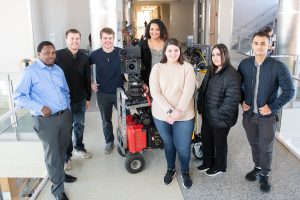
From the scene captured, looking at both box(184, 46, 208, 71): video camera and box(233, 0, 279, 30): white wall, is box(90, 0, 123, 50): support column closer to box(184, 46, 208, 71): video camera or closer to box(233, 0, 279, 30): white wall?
box(184, 46, 208, 71): video camera

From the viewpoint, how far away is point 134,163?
3.28 meters

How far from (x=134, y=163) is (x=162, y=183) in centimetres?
39

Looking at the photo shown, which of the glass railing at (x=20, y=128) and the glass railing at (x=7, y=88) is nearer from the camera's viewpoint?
the glass railing at (x=20, y=128)

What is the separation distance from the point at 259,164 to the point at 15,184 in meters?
3.46

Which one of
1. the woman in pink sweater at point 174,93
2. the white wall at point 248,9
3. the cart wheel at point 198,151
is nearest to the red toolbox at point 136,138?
the woman in pink sweater at point 174,93

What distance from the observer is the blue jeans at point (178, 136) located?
2.79 metres

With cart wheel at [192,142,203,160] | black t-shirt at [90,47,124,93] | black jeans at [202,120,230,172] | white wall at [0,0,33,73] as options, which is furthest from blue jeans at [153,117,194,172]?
white wall at [0,0,33,73]

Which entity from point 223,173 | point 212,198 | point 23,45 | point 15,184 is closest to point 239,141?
point 223,173

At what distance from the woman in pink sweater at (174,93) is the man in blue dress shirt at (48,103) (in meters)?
0.80

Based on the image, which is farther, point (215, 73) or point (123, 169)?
point (123, 169)

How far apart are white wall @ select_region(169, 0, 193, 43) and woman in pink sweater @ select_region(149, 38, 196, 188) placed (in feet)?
48.9

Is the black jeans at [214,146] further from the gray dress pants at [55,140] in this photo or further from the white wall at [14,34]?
the white wall at [14,34]

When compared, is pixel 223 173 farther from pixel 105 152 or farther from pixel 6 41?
pixel 6 41

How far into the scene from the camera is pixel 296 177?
3.14 metres
